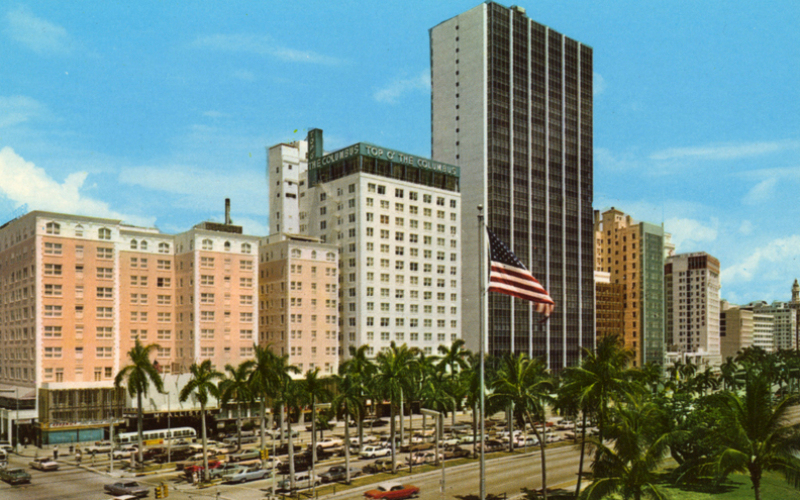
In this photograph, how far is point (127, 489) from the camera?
74125 millimetres

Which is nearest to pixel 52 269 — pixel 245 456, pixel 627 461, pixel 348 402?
pixel 245 456

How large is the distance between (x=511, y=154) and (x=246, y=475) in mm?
122393

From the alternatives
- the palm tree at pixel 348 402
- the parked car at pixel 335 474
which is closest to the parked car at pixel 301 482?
the parked car at pixel 335 474

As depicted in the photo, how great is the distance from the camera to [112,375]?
400 feet

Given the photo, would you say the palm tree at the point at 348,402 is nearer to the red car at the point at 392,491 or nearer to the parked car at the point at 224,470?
the red car at the point at 392,491

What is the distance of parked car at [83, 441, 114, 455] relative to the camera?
10188 centimetres

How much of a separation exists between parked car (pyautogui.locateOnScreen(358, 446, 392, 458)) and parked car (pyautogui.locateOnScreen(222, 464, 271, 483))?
50.0ft

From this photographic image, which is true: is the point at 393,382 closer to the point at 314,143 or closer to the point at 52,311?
the point at 52,311

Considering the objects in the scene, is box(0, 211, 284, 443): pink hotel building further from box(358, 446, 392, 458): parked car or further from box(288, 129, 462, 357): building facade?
box(358, 446, 392, 458): parked car

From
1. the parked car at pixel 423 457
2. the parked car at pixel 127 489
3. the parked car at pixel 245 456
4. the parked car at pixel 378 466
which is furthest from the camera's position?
the parked car at pixel 245 456

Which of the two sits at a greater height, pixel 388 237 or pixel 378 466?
pixel 388 237

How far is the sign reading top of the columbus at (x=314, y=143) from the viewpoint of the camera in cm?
17338

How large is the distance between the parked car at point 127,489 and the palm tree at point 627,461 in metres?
48.0

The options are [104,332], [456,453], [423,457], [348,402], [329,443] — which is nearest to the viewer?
[348,402]
